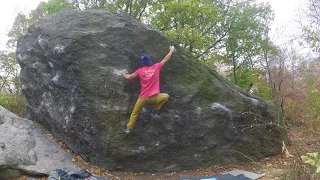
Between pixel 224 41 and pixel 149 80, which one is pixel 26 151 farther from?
pixel 224 41

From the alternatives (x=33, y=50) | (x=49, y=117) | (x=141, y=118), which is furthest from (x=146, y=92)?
(x=33, y=50)

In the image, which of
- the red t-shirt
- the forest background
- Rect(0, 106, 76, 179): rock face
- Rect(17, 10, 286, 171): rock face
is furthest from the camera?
the forest background

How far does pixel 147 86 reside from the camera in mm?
6746

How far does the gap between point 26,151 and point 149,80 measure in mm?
3288

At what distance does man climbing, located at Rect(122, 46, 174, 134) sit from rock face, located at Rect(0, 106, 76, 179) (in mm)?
1845

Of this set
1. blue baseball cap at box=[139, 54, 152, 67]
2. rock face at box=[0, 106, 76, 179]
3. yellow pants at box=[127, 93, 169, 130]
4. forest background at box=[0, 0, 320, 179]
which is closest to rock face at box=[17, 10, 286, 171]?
yellow pants at box=[127, 93, 169, 130]

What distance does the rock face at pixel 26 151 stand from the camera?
→ 244 inches

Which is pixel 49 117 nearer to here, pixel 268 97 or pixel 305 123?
pixel 305 123

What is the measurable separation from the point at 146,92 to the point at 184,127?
1432 mm

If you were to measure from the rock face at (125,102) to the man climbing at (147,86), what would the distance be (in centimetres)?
37

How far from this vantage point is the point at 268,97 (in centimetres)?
1650

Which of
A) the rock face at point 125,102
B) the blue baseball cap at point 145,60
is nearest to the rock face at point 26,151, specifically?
the rock face at point 125,102

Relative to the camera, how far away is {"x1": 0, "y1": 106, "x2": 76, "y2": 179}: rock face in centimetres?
621

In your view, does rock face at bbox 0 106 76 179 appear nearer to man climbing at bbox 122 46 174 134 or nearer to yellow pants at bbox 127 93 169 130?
yellow pants at bbox 127 93 169 130
